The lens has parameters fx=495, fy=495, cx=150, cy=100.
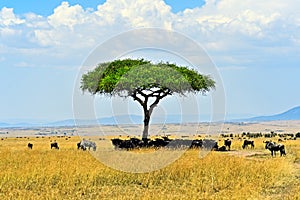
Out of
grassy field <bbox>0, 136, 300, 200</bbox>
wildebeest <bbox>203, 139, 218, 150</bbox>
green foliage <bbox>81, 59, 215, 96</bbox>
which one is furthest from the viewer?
green foliage <bbox>81, 59, 215, 96</bbox>

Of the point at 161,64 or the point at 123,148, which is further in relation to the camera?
the point at 161,64

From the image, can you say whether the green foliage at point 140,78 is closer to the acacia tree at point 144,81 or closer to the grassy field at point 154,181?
the acacia tree at point 144,81

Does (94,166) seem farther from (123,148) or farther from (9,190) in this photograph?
(123,148)

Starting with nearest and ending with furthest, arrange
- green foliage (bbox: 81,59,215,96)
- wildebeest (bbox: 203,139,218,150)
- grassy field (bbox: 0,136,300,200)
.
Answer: grassy field (bbox: 0,136,300,200), wildebeest (bbox: 203,139,218,150), green foliage (bbox: 81,59,215,96)

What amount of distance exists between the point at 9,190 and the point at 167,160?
11.3 meters

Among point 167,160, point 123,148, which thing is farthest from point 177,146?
point 167,160

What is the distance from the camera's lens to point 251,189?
20172 mm

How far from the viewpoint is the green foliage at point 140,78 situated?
46.0 metres

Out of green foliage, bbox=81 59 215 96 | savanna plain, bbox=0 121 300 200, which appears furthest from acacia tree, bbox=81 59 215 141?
savanna plain, bbox=0 121 300 200

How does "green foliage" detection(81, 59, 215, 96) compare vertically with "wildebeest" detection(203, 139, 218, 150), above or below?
above

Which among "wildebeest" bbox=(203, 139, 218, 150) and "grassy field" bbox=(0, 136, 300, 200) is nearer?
"grassy field" bbox=(0, 136, 300, 200)

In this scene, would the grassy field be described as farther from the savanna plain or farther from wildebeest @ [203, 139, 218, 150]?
wildebeest @ [203, 139, 218, 150]

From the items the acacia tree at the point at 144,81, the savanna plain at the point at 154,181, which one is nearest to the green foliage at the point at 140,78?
the acacia tree at the point at 144,81

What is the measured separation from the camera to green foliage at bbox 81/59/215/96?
4597cm
